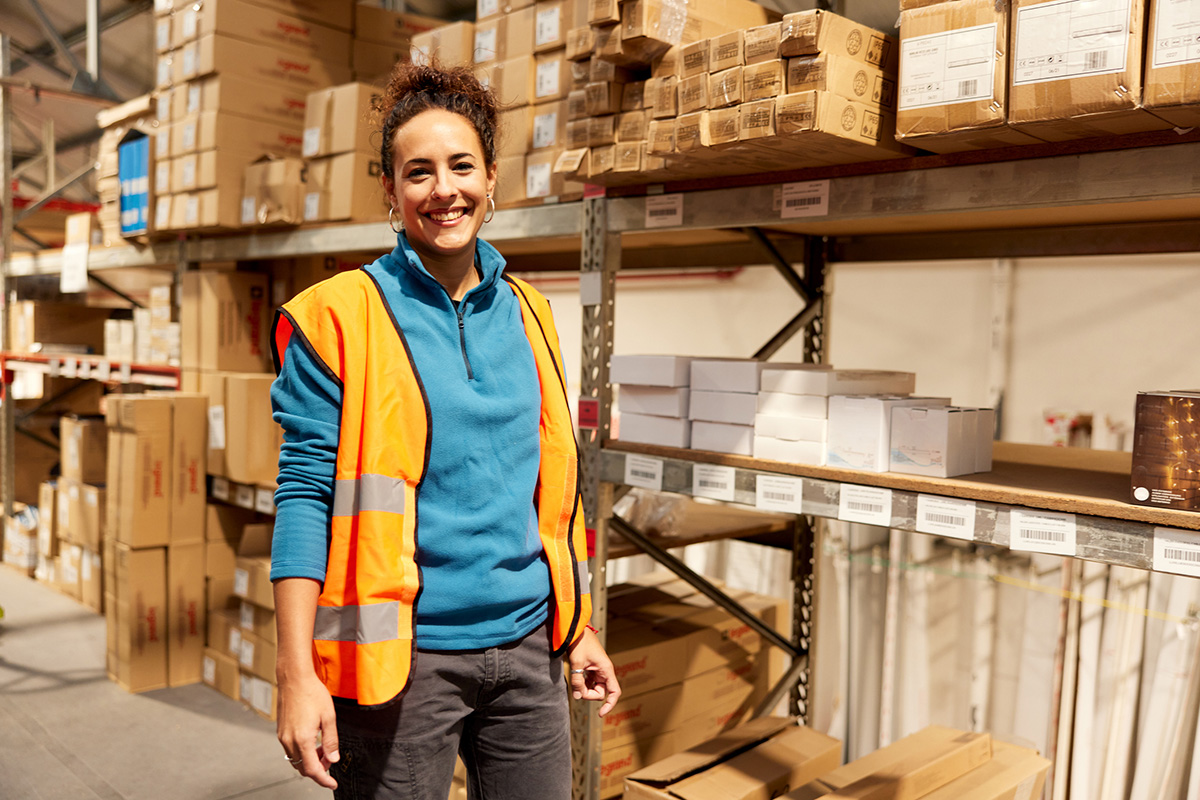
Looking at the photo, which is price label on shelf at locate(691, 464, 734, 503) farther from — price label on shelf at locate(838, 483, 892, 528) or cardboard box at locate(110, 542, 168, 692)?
cardboard box at locate(110, 542, 168, 692)

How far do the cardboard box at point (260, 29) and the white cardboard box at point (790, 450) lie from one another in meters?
2.78

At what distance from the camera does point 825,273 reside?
9.19 ft

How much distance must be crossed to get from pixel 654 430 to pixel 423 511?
99cm

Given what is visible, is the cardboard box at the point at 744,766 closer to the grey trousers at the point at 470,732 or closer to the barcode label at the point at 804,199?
the grey trousers at the point at 470,732

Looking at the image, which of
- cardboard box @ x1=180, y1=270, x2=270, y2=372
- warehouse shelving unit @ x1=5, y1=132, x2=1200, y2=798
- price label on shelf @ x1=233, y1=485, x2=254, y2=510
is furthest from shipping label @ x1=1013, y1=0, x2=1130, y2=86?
cardboard box @ x1=180, y1=270, x2=270, y2=372

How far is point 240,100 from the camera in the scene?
11.9 feet

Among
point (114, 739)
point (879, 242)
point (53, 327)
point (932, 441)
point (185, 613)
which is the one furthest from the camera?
point (53, 327)

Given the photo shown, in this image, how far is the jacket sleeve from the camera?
1257mm

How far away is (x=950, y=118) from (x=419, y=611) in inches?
45.2

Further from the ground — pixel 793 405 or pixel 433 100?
pixel 433 100

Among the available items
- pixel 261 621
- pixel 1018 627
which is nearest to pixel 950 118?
pixel 1018 627

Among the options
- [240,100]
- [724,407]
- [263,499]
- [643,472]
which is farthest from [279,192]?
[724,407]

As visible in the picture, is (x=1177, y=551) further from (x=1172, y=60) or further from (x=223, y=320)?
(x=223, y=320)

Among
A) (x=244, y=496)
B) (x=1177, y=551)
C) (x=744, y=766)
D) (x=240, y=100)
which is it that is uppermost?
(x=240, y=100)
